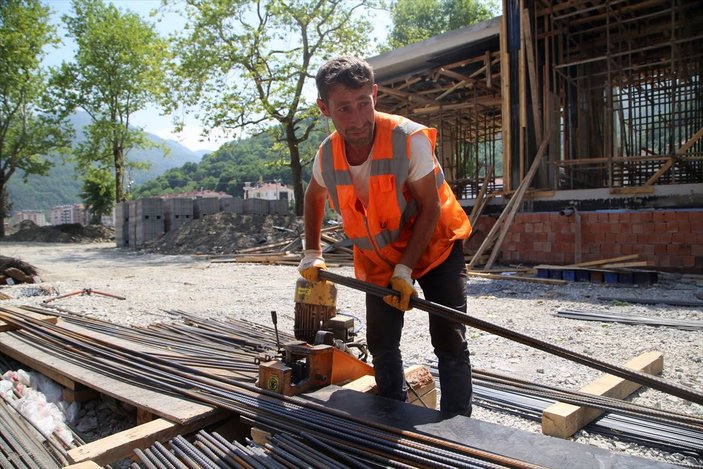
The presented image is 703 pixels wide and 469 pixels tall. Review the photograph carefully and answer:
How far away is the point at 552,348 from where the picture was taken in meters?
2.14

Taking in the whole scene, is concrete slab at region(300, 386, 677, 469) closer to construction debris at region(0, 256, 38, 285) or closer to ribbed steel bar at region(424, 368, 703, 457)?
ribbed steel bar at region(424, 368, 703, 457)

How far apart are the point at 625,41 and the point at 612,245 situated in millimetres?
5802

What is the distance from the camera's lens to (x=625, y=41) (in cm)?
1202

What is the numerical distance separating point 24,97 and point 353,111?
34780 millimetres

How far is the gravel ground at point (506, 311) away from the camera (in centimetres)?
383

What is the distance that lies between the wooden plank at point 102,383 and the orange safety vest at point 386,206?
3.95 ft

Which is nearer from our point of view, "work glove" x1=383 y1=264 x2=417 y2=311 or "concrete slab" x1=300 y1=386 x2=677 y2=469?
"concrete slab" x1=300 y1=386 x2=677 y2=469

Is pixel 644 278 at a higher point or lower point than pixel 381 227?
lower

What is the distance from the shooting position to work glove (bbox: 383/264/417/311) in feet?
7.68

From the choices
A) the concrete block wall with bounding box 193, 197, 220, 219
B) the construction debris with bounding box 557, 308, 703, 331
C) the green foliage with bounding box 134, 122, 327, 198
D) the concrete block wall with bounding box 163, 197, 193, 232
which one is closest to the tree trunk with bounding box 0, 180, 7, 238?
the concrete block wall with bounding box 163, 197, 193, 232

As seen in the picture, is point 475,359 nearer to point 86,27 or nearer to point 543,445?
point 543,445

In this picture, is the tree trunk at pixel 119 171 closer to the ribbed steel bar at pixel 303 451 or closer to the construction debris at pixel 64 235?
the construction debris at pixel 64 235

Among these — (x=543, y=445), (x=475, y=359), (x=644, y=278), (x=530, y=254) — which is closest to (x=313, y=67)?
(x=530, y=254)

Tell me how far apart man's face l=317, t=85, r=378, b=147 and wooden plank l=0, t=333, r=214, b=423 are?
5.42 ft
